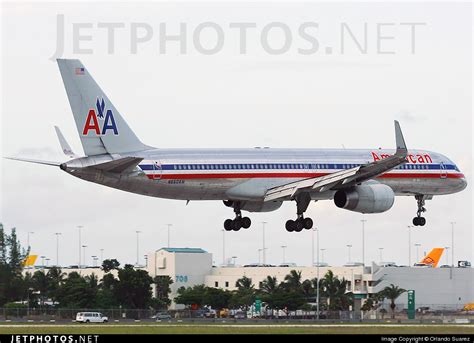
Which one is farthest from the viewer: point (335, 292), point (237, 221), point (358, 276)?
point (358, 276)

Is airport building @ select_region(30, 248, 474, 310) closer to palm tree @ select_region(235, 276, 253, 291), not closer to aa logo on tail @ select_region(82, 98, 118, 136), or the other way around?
palm tree @ select_region(235, 276, 253, 291)

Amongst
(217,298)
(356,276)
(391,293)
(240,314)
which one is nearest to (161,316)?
(240,314)

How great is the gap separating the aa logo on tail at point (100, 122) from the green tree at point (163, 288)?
5831cm

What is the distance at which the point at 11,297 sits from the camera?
377ft

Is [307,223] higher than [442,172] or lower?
lower

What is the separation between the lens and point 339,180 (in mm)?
86500

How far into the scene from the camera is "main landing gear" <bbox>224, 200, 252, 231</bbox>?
9106 cm

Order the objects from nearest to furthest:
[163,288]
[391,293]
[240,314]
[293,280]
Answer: [240,314], [163,288], [391,293], [293,280]

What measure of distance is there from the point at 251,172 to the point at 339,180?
594cm

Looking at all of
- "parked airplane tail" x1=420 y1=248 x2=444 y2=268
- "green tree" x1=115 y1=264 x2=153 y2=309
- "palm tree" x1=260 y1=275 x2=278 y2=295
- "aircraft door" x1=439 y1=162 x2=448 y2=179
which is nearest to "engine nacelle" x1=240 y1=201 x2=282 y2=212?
"aircraft door" x1=439 y1=162 x2=448 y2=179

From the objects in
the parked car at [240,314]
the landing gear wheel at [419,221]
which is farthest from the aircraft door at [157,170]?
the parked car at [240,314]

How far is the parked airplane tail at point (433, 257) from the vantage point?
17988 cm

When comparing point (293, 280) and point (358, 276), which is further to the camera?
point (358, 276)

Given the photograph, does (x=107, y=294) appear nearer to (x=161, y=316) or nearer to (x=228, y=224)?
(x=161, y=316)
